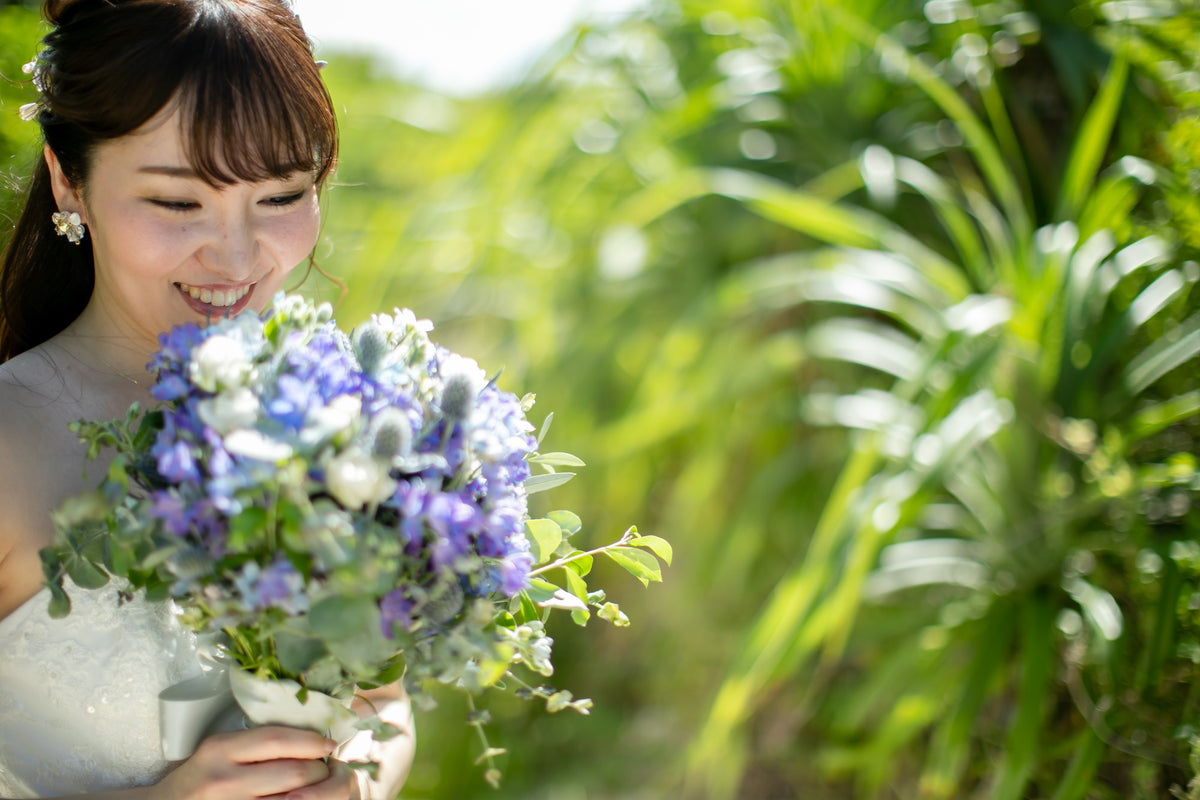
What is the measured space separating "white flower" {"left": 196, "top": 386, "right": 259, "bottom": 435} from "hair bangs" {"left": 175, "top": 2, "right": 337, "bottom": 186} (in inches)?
14.2

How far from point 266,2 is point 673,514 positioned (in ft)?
5.19

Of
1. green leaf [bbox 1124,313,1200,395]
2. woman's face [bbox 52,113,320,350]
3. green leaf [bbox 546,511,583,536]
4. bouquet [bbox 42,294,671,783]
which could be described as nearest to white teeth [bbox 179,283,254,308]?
woman's face [bbox 52,113,320,350]

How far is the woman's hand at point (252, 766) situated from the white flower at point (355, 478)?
0.31 m

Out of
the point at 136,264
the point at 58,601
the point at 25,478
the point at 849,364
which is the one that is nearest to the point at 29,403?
the point at 25,478

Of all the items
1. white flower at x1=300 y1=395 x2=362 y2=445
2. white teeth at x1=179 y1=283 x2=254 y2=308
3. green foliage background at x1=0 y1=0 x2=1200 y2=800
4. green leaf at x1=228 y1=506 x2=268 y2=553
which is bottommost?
green foliage background at x1=0 y1=0 x2=1200 y2=800

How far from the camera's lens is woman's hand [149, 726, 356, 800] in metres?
0.89

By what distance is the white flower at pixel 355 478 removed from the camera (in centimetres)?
69

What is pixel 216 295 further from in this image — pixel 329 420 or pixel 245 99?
pixel 329 420

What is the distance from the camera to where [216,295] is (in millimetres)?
1044

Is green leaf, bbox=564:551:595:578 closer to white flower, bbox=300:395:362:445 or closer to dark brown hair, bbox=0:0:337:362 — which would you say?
white flower, bbox=300:395:362:445

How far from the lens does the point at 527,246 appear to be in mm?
2730

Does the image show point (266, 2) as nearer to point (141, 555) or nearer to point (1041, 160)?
point (141, 555)

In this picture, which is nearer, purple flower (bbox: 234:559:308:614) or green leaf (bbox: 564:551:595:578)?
purple flower (bbox: 234:559:308:614)

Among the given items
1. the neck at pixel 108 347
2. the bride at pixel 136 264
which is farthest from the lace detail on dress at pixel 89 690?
the neck at pixel 108 347
